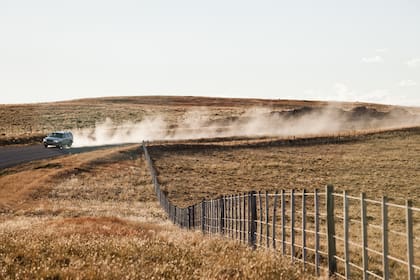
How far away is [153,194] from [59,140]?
89.1ft

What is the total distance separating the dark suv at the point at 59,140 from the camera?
241 ft

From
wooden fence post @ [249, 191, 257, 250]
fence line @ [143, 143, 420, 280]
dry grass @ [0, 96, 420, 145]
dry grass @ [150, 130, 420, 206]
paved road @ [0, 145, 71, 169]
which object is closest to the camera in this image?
fence line @ [143, 143, 420, 280]

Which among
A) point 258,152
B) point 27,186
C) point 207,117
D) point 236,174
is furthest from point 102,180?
point 207,117

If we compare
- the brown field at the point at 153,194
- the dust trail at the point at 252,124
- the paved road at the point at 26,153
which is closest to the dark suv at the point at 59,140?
the paved road at the point at 26,153

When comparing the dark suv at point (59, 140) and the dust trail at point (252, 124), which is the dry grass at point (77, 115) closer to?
the dust trail at point (252, 124)

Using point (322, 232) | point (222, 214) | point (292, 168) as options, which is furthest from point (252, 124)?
point (222, 214)

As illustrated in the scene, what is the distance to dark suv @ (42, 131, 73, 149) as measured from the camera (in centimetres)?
7344

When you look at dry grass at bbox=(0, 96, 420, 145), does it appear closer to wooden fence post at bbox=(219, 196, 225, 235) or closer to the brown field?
the brown field

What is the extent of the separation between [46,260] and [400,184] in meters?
45.0

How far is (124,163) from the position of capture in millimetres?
62844

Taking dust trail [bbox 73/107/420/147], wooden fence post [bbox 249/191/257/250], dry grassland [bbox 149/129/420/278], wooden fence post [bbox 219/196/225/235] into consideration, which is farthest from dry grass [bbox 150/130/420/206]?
wooden fence post [bbox 249/191/257/250]

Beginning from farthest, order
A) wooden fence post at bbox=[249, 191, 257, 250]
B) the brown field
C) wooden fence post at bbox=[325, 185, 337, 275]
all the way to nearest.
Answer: wooden fence post at bbox=[249, 191, 257, 250], wooden fence post at bbox=[325, 185, 337, 275], the brown field

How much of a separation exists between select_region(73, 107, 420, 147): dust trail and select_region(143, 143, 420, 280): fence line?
6013 centimetres

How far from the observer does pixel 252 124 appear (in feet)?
378
